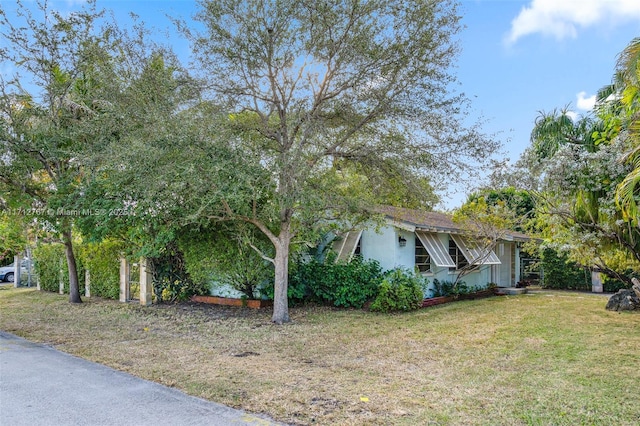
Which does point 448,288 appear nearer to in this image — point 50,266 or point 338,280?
point 338,280

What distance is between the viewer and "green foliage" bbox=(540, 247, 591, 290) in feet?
67.0

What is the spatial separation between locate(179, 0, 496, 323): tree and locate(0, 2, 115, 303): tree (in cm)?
455

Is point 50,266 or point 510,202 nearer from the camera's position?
point 50,266

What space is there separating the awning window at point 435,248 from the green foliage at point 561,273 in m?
7.87

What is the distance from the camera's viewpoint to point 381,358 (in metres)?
7.72

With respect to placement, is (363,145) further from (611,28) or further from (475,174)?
(611,28)

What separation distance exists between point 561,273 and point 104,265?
67.0 feet

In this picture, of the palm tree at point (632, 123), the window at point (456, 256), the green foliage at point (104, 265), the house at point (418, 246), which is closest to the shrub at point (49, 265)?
the green foliage at point (104, 265)

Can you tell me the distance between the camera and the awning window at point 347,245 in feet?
48.8

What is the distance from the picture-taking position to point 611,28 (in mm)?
11305

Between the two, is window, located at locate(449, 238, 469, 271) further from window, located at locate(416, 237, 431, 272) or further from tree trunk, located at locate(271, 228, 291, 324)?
tree trunk, located at locate(271, 228, 291, 324)

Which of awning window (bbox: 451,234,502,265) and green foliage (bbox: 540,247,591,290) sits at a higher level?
awning window (bbox: 451,234,502,265)

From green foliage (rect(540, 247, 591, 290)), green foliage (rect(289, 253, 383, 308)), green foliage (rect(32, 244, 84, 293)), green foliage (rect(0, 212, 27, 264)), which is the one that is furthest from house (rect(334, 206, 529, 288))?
green foliage (rect(32, 244, 84, 293))

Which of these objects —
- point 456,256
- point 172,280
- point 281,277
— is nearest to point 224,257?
point 281,277
